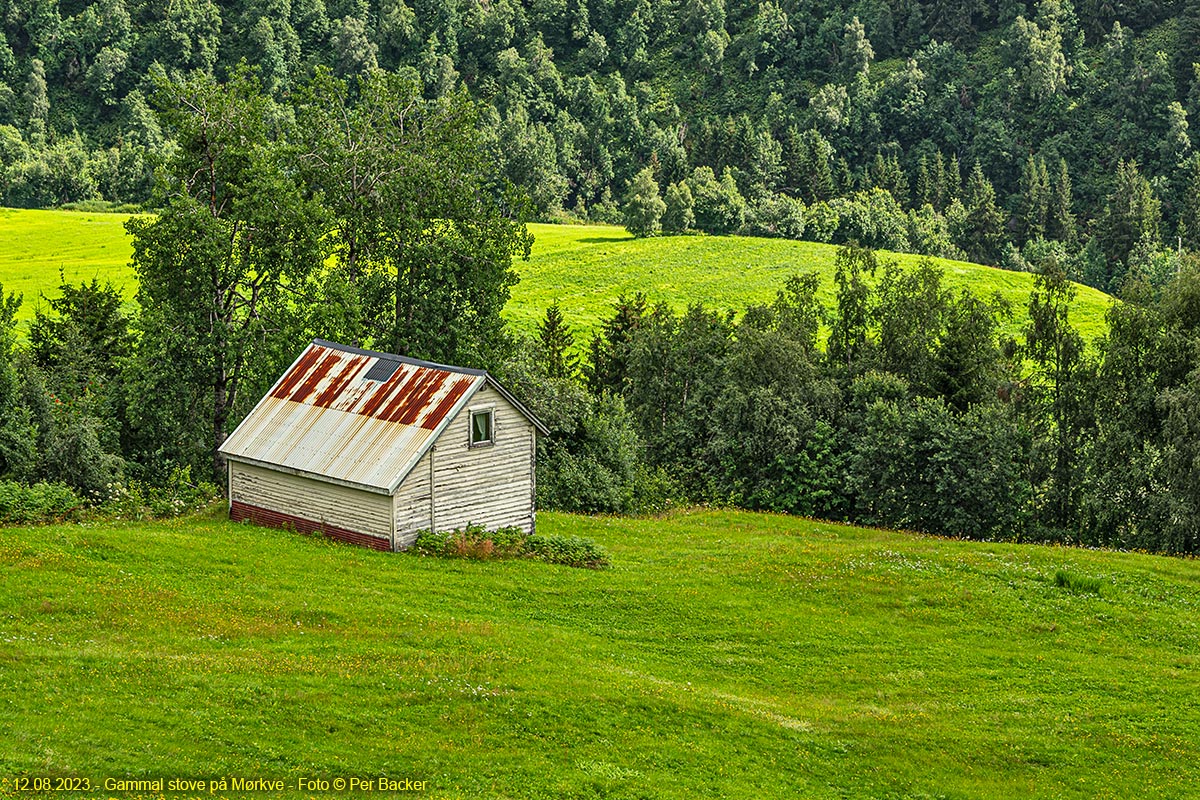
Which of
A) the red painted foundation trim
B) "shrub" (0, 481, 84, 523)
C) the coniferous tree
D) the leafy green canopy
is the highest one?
the coniferous tree

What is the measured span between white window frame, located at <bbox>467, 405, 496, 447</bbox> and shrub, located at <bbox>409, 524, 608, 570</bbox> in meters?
2.96

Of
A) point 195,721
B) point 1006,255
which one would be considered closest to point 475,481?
point 195,721

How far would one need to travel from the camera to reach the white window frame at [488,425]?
46031 mm

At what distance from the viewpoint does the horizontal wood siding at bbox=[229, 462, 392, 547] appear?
44438mm

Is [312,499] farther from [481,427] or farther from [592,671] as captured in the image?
[592,671]

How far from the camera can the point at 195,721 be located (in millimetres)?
26109

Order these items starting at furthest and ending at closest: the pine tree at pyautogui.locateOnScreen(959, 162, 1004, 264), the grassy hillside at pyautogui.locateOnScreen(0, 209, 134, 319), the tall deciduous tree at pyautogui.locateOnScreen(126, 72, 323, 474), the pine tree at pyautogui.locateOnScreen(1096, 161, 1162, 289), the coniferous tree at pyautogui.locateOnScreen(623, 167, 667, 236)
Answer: the pine tree at pyautogui.locateOnScreen(959, 162, 1004, 264)
the pine tree at pyautogui.locateOnScreen(1096, 161, 1162, 289)
the coniferous tree at pyautogui.locateOnScreen(623, 167, 667, 236)
the grassy hillside at pyautogui.locateOnScreen(0, 209, 134, 319)
the tall deciduous tree at pyautogui.locateOnScreen(126, 72, 323, 474)

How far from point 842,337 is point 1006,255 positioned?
126m

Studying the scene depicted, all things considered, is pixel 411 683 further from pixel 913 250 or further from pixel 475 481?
pixel 913 250

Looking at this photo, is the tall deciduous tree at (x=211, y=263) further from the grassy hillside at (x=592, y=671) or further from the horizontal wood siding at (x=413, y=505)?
the horizontal wood siding at (x=413, y=505)

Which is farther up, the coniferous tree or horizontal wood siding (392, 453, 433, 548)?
the coniferous tree

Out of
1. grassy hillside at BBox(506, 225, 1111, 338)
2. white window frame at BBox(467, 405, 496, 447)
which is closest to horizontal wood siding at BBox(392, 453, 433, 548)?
white window frame at BBox(467, 405, 496, 447)

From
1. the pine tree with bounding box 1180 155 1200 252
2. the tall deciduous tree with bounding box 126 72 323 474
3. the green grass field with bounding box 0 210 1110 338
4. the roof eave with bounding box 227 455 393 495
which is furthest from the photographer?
the pine tree with bounding box 1180 155 1200 252

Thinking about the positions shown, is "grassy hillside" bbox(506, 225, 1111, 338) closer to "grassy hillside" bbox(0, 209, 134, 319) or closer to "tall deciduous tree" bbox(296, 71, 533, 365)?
"grassy hillside" bbox(0, 209, 134, 319)
